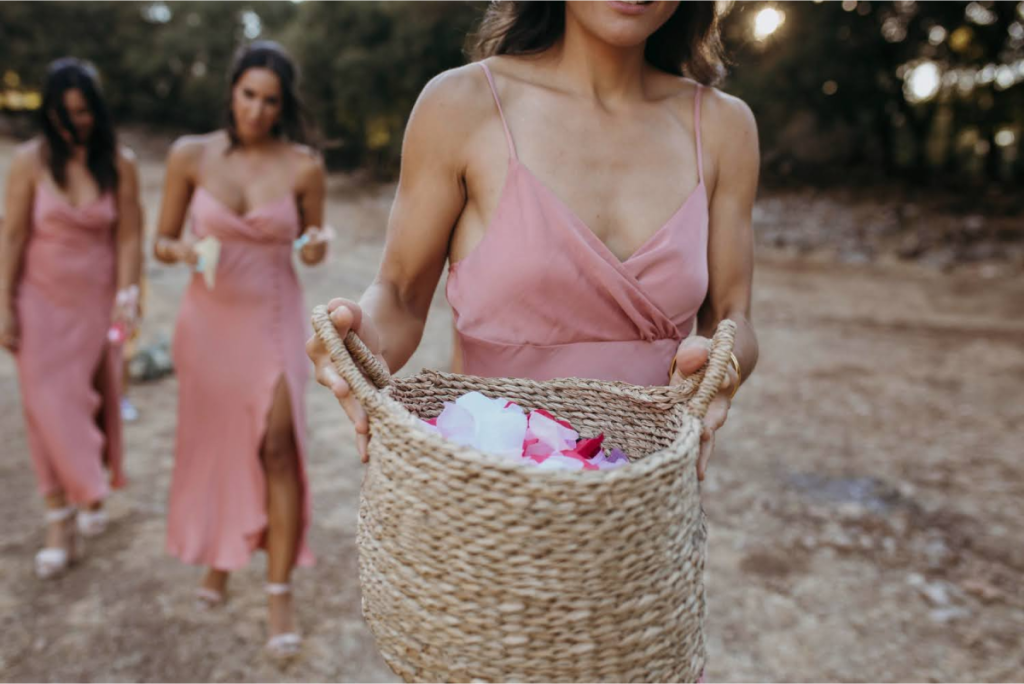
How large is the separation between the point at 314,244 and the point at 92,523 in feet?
Answer: 6.53

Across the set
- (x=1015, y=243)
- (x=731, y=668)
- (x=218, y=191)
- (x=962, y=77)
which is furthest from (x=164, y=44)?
(x=731, y=668)

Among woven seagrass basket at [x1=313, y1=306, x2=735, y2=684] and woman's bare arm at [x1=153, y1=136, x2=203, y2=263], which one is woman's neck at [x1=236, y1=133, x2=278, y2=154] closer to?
woman's bare arm at [x1=153, y1=136, x2=203, y2=263]

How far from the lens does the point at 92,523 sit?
446 cm

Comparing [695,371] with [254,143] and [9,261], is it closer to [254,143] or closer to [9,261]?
[254,143]

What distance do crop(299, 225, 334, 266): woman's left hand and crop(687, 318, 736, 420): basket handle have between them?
269 centimetres

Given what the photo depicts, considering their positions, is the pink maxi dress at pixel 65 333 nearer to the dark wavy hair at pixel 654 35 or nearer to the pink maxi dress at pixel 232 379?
the pink maxi dress at pixel 232 379

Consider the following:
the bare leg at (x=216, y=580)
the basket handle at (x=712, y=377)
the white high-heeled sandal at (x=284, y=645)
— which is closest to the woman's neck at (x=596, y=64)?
the basket handle at (x=712, y=377)

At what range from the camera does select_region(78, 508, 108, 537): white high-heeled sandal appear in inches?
175

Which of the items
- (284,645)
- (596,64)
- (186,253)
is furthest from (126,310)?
(596,64)

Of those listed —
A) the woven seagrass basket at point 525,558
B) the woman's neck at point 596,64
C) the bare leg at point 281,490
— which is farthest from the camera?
the bare leg at point 281,490

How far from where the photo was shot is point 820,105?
1722 cm

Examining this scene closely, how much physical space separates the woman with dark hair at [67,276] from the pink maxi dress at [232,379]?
737mm

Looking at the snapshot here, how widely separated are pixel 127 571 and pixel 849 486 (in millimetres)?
4016

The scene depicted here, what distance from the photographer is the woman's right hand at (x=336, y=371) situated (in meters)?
1.43
